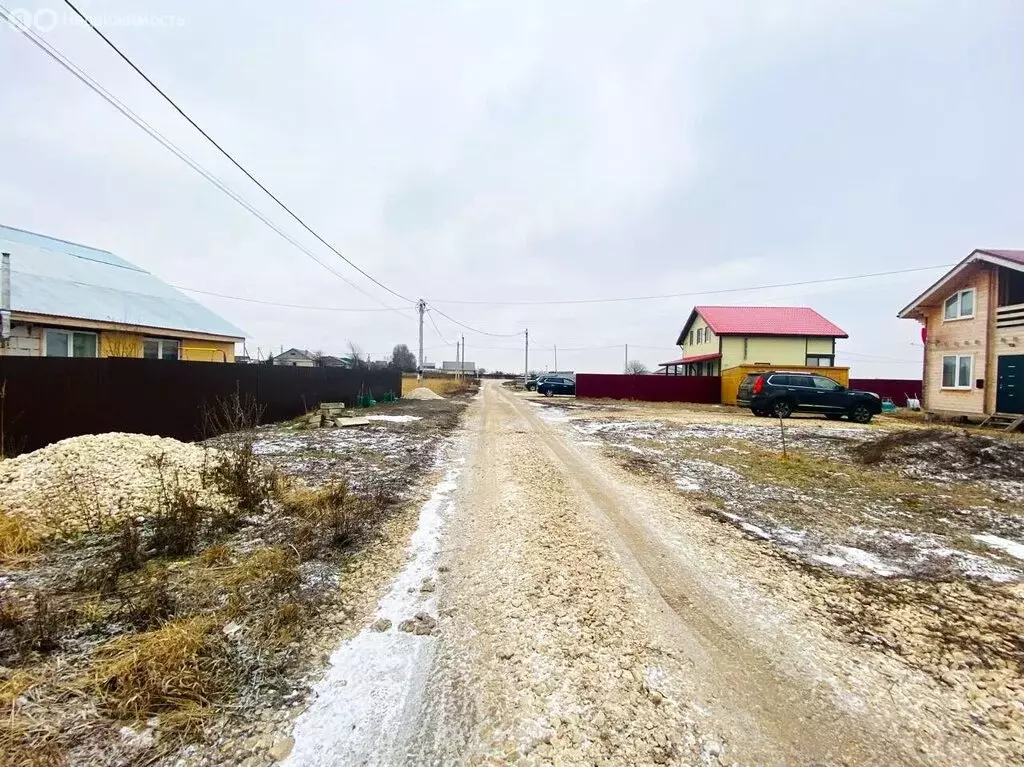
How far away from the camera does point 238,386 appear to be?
36.0 feet

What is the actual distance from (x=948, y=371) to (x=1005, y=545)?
16.5 metres

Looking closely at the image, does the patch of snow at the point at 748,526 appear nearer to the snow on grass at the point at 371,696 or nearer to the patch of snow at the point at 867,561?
the patch of snow at the point at 867,561

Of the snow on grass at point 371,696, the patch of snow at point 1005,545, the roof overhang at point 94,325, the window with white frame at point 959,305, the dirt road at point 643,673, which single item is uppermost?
the window with white frame at point 959,305

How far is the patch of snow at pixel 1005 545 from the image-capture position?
4414mm

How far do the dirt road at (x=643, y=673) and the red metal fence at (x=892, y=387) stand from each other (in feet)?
103

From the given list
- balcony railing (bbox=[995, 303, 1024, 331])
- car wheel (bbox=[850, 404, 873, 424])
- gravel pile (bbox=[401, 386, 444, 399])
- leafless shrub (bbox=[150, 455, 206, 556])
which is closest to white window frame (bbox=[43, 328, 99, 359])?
leafless shrub (bbox=[150, 455, 206, 556])

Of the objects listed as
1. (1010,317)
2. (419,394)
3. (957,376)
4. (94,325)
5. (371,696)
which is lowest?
(371,696)

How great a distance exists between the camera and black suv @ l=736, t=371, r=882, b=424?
17.2 m

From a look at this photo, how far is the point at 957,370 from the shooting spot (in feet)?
54.4

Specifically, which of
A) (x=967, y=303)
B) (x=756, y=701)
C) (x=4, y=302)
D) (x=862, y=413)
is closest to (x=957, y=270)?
(x=967, y=303)

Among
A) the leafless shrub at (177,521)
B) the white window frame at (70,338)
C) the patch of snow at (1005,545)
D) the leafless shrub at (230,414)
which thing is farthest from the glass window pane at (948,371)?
the white window frame at (70,338)

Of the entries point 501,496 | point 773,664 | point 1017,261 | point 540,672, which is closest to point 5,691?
point 540,672

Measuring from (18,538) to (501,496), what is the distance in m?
4.54

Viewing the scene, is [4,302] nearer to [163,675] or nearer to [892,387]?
[163,675]
